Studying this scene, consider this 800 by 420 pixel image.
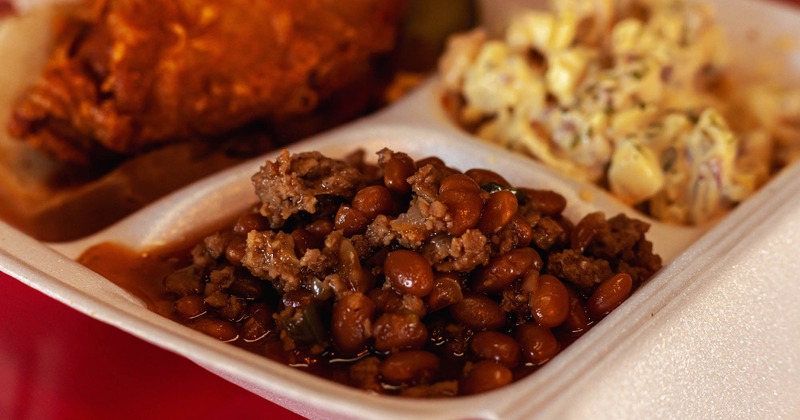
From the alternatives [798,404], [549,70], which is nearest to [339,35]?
[549,70]

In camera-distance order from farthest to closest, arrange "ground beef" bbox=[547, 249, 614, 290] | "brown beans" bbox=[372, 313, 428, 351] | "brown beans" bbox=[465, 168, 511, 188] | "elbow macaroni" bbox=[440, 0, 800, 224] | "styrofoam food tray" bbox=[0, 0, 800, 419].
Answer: "elbow macaroni" bbox=[440, 0, 800, 224] < "brown beans" bbox=[465, 168, 511, 188] < "ground beef" bbox=[547, 249, 614, 290] < "brown beans" bbox=[372, 313, 428, 351] < "styrofoam food tray" bbox=[0, 0, 800, 419]

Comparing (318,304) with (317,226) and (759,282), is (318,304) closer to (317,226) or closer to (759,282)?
(317,226)

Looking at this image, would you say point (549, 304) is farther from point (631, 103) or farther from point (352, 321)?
point (631, 103)

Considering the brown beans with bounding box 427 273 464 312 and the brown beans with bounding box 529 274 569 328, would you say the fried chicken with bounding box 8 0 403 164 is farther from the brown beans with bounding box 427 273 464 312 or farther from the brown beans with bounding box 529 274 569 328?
the brown beans with bounding box 529 274 569 328

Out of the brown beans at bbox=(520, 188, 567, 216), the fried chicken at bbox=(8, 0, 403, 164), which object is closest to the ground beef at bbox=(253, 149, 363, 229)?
Result: the brown beans at bbox=(520, 188, 567, 216)

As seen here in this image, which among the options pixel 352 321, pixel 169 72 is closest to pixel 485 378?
pixel 352 321
